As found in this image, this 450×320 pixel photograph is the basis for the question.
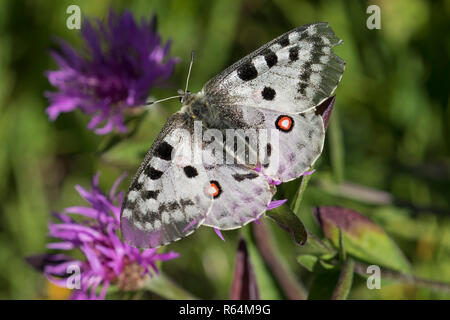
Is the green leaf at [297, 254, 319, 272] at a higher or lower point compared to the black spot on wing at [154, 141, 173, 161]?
lower

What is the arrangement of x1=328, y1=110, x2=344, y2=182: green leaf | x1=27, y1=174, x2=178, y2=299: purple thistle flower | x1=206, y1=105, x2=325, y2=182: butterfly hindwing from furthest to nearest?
1. x1=328, y1=110, x2=344, y2=182: green leaf
2. x1=27, y1=174, x2=178, y2=299: purple thistle flower
3. x1=206, y1=105, x2=325, y2=182: butterfly hindwing

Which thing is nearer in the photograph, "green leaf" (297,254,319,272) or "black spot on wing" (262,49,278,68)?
"black spot on wing" (262,49,278,68)

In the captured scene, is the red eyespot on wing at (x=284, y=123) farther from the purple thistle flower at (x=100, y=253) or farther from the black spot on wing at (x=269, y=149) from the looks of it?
the purple thistle flower at (x=100, y=253)

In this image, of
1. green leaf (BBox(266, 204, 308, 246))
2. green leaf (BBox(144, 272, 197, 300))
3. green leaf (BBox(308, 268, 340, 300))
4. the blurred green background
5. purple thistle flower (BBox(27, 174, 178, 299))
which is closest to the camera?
green leaf (BBox(266, 204, 308, 246))

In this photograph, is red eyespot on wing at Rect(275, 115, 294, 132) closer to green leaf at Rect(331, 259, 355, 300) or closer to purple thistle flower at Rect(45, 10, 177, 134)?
green leaf at Rect(331, 259, 355, 300)

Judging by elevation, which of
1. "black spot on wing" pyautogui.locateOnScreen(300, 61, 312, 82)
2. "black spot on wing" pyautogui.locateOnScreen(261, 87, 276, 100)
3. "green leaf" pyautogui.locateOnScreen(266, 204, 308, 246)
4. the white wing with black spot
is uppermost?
"black spot on wing" pyautogui.locateOnScreen(300, 61, 312, 82)

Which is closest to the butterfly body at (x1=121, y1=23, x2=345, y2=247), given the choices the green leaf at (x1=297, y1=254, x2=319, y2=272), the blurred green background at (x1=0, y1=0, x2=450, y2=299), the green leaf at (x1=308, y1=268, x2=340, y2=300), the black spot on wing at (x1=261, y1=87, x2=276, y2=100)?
the black spot on wing at (x1=261, y1=87, x2=276, y2=100)

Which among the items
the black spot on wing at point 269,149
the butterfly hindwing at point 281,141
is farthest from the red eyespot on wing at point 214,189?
the black spot on wing at point 269,149
